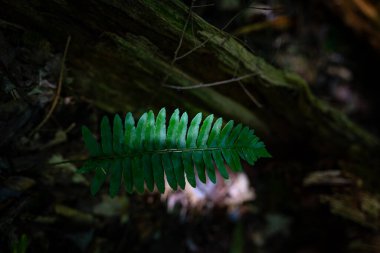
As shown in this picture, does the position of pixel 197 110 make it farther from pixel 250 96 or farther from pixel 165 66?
pixel 165 66

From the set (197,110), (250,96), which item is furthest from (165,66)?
(250,96)

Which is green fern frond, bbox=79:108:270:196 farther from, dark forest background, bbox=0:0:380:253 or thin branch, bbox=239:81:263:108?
thin branch, bbox=239:81:263:108

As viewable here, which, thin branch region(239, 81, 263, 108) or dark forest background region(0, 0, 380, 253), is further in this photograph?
thin branch region(239, 81, 263, 108)

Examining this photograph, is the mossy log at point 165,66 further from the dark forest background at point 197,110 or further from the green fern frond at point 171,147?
the green fern frond at point 171,147

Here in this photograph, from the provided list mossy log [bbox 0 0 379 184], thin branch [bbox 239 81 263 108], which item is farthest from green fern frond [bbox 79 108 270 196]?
thin branch [bbox 239 81 263 108]

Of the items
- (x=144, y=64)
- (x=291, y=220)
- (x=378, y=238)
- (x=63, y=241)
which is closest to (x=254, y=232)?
(x=291, y=220)

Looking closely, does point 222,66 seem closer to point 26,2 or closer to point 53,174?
point 26,2

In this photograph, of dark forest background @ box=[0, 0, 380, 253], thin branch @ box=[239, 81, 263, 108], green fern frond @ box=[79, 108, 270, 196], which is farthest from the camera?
thin branch @ box=[239, 81, 263, 108]

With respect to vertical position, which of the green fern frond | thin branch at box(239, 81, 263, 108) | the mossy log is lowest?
the green fern frond
